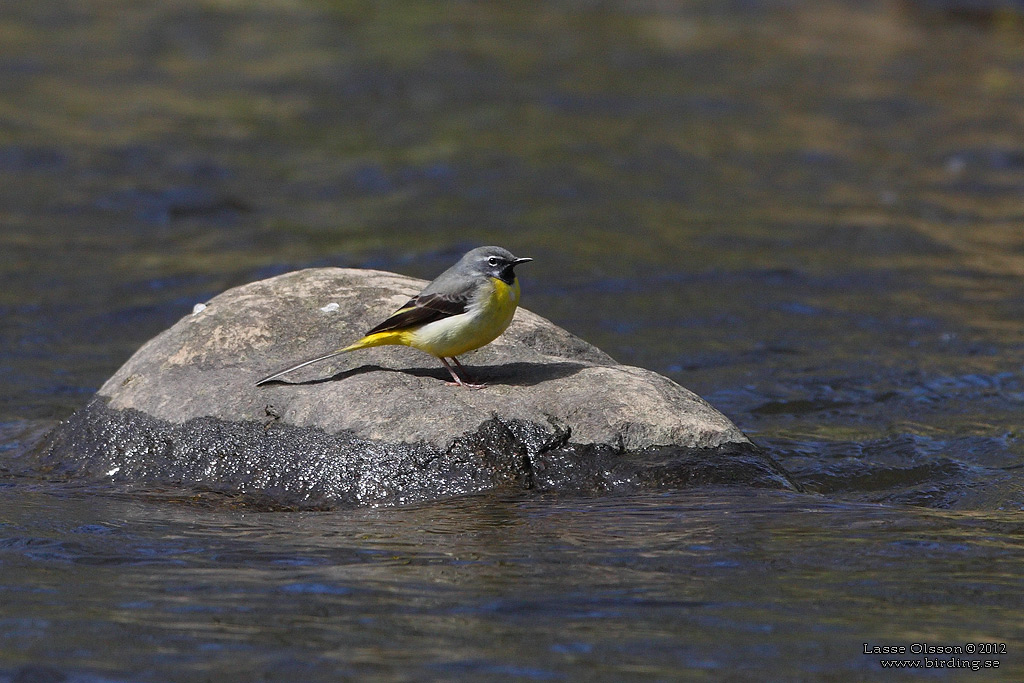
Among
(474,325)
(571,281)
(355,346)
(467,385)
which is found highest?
(474,325)

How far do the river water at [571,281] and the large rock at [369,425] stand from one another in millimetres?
228

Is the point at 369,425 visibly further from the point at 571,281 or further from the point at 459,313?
the point at 571,281

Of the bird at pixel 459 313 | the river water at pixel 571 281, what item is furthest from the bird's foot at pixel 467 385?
the river water at pixel 571 281

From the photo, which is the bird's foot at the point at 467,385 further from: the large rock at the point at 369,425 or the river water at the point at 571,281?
the river water at the point at 571,281

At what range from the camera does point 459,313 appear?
22.9 ft

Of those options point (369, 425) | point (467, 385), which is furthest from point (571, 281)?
point (369, 425)

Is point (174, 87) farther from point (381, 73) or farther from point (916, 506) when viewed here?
point (916, 506)

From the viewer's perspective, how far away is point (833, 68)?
2133cm

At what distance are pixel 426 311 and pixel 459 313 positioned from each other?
0.19 meters

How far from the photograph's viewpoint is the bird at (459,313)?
6988 mm

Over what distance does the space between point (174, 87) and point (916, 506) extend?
15899 millimetres

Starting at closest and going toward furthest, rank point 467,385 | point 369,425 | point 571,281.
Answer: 1. point 369,425
2. point 467,385
3. point 571,281

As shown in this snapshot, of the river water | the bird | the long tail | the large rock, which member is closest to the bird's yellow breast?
the bird

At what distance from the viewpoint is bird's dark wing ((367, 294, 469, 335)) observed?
7.00 metres
